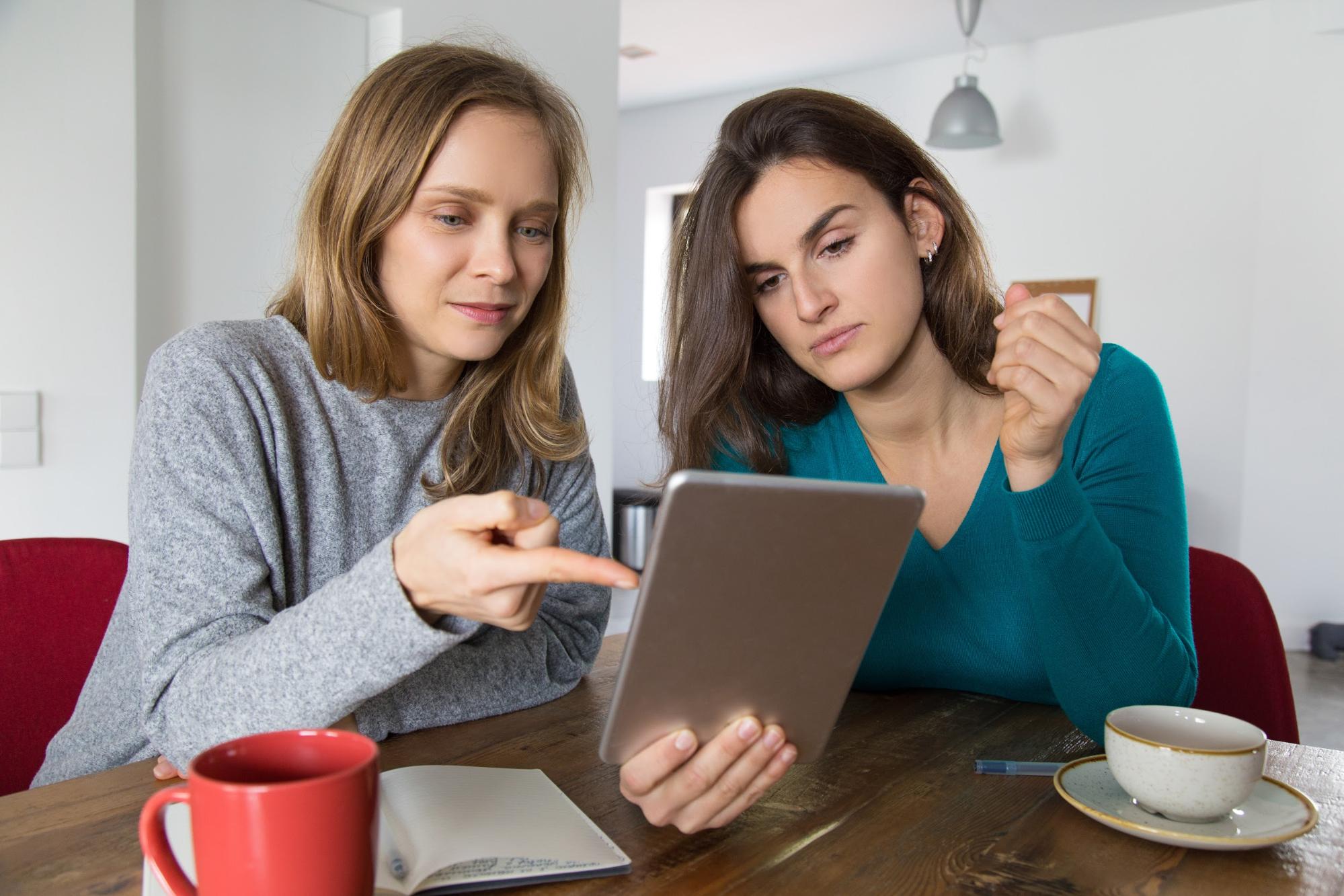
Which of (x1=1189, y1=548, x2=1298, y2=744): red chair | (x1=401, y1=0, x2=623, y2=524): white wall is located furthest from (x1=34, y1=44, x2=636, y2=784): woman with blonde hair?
(x1=401, y1=0, x2=623, y2=524): white wall

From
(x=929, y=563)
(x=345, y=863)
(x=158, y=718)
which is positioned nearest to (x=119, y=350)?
(x=158, y=718)

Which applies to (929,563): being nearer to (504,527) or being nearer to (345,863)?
(504,527)

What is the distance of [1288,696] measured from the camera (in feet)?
3.98

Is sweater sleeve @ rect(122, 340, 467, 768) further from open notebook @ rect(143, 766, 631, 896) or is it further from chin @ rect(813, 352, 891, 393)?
chin @ rect(813, 352, 891, 393)

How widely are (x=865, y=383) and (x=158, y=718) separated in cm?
86

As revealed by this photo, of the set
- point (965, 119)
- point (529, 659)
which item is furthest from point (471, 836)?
point (965, 119)

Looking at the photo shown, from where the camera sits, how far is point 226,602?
2.94 ft

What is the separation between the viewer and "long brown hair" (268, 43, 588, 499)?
3.55 ft

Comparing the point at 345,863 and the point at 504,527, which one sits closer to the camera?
the point at 345,863

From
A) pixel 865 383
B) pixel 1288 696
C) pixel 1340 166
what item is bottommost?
pixel 1288 696

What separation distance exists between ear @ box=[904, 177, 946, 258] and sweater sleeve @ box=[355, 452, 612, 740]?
0.53 meters

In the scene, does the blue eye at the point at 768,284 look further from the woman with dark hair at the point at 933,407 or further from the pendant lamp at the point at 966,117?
the pendant lamp at the point at 966,117

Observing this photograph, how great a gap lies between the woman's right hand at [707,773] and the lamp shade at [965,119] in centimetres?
416

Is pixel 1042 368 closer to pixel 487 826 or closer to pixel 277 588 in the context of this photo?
pixel 487 826
